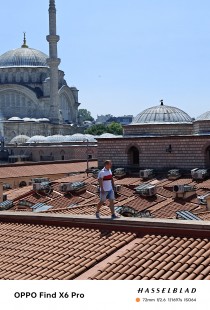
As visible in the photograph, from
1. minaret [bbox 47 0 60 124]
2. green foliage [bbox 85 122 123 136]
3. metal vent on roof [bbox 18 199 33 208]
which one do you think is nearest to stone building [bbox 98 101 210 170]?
metal vent on roof [bbox 18 199 33 208]

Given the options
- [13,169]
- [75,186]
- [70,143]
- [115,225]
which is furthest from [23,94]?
[115,225]

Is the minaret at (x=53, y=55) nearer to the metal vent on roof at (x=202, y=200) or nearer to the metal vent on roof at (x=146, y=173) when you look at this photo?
the metal vent on roof at (x=146, y=173)

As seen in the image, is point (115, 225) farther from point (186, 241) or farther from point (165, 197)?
point (165, 197)

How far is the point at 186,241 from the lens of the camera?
7.00 metres

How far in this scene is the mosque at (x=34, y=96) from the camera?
59562 millimetres

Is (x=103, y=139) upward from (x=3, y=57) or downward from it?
downward

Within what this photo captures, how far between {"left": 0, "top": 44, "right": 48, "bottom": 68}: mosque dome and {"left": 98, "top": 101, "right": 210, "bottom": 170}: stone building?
4104 cm

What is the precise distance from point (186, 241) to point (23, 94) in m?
58.5

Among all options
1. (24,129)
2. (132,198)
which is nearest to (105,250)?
(132,198)

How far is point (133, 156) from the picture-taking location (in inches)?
1003

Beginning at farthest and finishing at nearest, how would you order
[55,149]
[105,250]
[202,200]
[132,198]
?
[55,149]
[132,198]
[202,200]
[105,250]

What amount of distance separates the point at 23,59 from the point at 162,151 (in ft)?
151

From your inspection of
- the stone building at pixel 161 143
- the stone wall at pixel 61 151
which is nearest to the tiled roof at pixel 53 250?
the stone building at pixel 161 143

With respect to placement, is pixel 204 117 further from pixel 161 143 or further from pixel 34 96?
pixel 34 96
